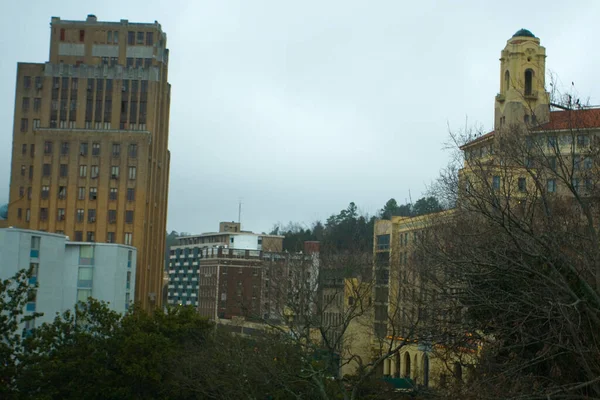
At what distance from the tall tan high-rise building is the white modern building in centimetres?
1298

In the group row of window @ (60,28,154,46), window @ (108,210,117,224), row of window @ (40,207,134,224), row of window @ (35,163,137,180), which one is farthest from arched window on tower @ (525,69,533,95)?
row of window @ (60,28,154,46)

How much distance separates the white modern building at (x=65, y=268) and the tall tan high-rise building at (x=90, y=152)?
12983 millimetres

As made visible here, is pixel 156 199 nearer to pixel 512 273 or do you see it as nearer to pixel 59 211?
pixel 59 211

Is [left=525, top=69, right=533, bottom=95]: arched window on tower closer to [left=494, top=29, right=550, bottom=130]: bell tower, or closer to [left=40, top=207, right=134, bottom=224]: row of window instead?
[left=494, top=29, right=550, bottom=130]: bell tower

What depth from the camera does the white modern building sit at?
4791 cm

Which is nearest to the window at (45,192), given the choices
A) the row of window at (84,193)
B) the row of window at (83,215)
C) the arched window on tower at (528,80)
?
the row of window at (84,193)

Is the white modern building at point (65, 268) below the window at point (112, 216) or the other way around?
below

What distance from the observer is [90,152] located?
248 ft

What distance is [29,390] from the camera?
33.6 meters

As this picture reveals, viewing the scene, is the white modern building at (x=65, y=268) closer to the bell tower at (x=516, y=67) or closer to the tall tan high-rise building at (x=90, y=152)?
the tall tan high-rise building at (x=90, y=152)

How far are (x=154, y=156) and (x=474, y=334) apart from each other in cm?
6342

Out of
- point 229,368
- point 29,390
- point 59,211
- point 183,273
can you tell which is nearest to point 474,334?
point 229,368

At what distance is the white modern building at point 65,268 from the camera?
47906 mm

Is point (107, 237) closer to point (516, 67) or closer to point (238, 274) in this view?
point (238, 274)
